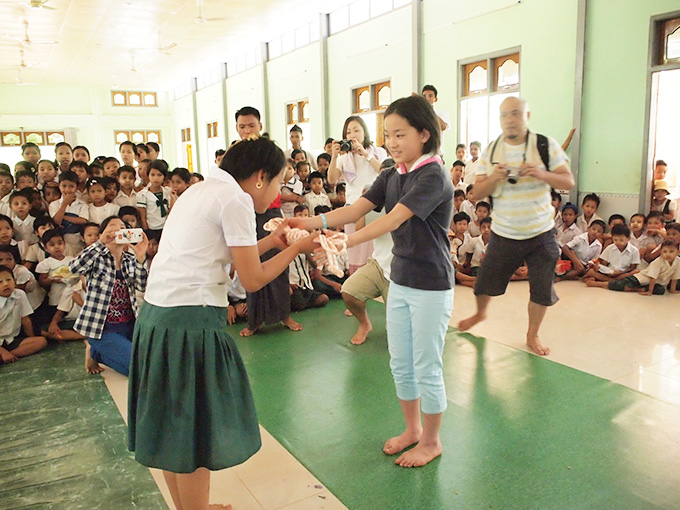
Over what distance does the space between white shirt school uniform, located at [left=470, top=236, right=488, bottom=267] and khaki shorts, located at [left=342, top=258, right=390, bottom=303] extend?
8.31 feet

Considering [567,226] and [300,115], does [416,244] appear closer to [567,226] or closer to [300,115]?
[567,226]

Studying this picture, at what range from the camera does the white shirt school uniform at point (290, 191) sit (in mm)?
5695

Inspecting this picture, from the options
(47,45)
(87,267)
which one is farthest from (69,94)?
(87,267)

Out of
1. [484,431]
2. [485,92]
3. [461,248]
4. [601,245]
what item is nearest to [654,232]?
[601,245]

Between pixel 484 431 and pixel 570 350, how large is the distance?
4.36ft

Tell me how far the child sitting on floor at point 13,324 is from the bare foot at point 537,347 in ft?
11.3

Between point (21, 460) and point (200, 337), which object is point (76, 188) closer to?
point (21, 460)

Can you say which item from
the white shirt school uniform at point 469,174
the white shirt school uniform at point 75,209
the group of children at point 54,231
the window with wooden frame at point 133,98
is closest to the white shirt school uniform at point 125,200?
the group of children at point 54,231

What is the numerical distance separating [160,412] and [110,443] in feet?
3.68

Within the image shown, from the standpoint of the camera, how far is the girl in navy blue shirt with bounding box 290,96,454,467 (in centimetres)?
206

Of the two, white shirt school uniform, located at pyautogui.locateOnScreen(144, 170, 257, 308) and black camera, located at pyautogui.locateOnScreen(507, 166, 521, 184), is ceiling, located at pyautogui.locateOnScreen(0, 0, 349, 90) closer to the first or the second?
black camera, located at pyautogui.locateOnScreen(507, 166, 521, 184)

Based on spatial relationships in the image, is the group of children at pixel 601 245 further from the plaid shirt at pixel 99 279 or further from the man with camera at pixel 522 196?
the plaid shirt at pixel 99 279

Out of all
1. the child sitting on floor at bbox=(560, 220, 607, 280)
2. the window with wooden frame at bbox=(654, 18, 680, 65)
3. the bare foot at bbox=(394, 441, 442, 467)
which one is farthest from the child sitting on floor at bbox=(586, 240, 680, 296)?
the bare foot at bbox=(394, 441, 442, 467)

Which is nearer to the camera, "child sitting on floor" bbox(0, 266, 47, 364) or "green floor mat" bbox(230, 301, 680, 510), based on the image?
"green floor mat" bbox(230, 301, 680, 510)
